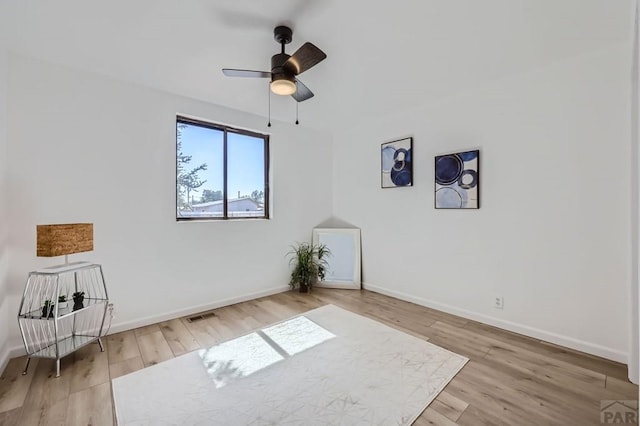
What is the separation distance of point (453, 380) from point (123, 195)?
3.46 m

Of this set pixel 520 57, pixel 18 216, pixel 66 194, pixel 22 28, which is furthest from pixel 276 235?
pixel 520 57

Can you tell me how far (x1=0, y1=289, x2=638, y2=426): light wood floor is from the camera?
1672 mm

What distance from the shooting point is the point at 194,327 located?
9.60 feet

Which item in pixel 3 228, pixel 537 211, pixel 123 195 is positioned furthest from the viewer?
pixel 123 195

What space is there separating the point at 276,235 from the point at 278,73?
97.0 inches

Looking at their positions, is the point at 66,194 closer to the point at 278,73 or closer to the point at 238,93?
the point at 238,93

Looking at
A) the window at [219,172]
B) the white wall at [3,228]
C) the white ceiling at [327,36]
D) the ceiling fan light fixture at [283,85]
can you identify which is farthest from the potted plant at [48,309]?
the ceiling fan light fixture at [283,85]

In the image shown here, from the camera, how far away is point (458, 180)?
10.3 ft

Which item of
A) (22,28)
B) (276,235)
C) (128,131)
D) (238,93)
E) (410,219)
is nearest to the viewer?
(22,28)

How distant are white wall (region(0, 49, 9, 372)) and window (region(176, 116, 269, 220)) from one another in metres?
1.35

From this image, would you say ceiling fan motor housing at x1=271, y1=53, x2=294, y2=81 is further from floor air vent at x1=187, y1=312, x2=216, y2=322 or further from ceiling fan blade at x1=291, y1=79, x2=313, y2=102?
floor air vent at x1=187, y1=312, x2=216, y2=322

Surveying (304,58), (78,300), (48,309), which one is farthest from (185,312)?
(304,58)

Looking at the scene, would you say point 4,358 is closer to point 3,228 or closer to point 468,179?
point 3,228

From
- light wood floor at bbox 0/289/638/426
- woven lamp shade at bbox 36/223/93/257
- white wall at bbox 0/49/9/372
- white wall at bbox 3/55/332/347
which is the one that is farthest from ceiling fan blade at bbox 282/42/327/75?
light wood floor at bbox 0/289/638/426
